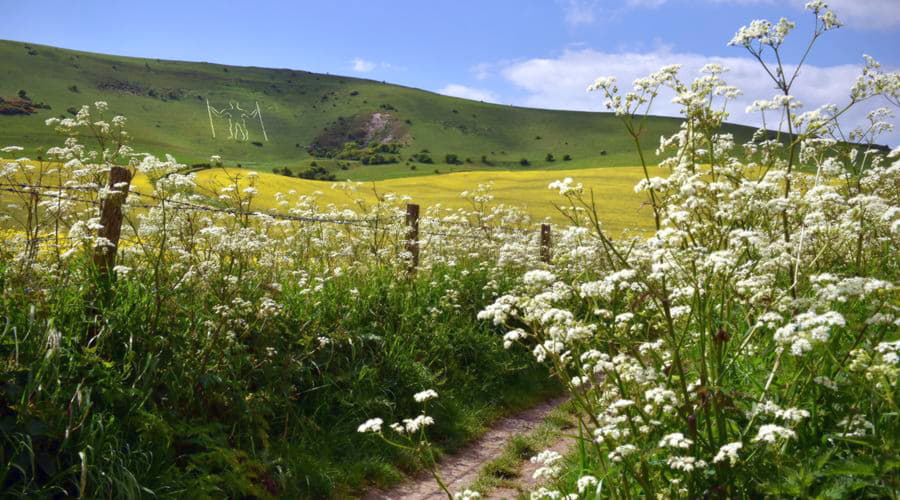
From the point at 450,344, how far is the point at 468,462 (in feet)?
6.47

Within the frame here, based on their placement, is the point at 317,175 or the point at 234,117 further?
the point at 234,117

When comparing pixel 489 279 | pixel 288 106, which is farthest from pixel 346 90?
pixel 489 279

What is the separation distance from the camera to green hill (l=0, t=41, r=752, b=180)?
87.4 metres

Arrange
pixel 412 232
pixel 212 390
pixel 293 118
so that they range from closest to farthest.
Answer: pixel 212 390 < pixel 412 232 < pixel 293 118

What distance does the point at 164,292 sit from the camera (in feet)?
16.3

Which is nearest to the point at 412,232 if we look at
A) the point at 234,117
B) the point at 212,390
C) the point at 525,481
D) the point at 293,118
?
the point at 525,481

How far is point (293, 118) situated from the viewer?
388 feet

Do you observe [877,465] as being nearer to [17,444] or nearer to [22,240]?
[17,444]

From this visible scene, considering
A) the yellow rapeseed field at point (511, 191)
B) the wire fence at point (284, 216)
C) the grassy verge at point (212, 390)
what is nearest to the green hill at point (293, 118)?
the yellow rapeseed field at point (511, 191)

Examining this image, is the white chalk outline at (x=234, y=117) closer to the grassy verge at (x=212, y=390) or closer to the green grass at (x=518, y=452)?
the grassy verge at (x=212, y=390)

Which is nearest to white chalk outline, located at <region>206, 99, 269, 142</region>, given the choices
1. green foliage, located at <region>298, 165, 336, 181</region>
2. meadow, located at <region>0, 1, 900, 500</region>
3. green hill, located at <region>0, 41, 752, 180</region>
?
green hill, located at <region>0, 41, 752, 180</region>

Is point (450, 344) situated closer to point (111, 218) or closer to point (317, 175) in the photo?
point (111, 218)

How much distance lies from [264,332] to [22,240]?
2156 millimetres

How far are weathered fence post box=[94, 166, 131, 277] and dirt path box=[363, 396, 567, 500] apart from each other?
3.03 m
